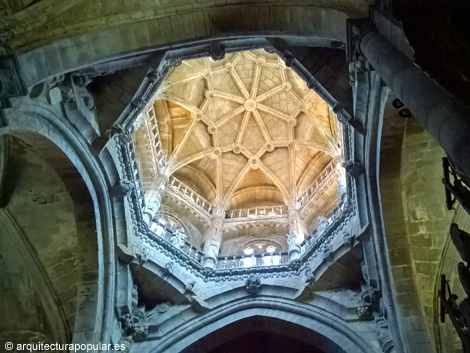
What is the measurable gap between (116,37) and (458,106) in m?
7.30

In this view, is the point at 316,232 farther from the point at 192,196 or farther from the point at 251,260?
the point at 192,196

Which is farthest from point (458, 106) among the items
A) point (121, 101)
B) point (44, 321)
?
point (44, 321)

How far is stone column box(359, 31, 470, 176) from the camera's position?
16.3 ft

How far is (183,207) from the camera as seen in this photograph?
768 inches

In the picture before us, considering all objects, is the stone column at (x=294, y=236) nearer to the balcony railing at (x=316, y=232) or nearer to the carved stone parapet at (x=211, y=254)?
the balcony railing at (x=316, y=232)

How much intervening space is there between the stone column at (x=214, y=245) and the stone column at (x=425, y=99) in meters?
9.75

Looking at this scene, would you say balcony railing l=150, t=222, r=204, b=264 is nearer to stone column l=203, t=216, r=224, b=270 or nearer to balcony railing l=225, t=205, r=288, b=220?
stone column l=203, t=216, r=224, b=270

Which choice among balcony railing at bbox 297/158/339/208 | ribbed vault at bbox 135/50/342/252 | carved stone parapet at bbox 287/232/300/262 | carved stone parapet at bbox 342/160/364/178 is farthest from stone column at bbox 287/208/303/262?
carved stone parapet at bbox 342/160/364/178

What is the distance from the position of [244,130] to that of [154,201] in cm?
847

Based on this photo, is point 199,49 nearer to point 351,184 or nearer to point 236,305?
point 351,184

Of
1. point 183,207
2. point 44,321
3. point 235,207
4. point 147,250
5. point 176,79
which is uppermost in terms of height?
point 176,79

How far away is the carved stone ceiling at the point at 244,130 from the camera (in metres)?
21.6

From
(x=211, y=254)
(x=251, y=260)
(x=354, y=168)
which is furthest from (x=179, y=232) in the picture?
(x=354, y=168)

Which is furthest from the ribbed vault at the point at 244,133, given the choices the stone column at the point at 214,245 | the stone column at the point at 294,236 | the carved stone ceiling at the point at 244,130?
the stone column at the point at 294,236
